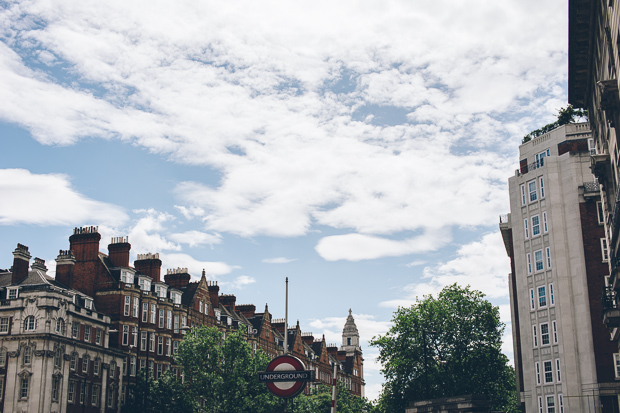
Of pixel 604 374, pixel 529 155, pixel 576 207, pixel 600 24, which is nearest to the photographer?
pixel 600 24

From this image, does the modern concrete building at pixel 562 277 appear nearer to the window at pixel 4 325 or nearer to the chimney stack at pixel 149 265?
the chimney stack at pixel 149 265

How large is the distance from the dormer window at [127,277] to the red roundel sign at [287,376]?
52527mm

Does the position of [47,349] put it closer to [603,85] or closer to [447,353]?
[447,353]

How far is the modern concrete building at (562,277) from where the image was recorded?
183 feet

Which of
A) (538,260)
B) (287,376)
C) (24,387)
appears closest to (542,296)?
(538,260)

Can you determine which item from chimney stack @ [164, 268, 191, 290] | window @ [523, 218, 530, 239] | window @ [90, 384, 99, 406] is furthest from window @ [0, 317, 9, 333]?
window @ [523, 218, 530, 239]

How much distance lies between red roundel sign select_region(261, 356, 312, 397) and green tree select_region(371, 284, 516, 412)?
53.2 metres

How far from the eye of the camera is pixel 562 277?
192 ft

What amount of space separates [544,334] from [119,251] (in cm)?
4179

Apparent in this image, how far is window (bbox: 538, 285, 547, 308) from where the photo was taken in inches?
2361

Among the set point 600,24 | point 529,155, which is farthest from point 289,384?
point 529,155

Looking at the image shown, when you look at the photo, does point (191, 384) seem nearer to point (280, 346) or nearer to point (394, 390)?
point (394, 390)

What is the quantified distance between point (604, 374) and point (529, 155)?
2148 cm

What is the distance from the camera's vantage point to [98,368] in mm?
61031
